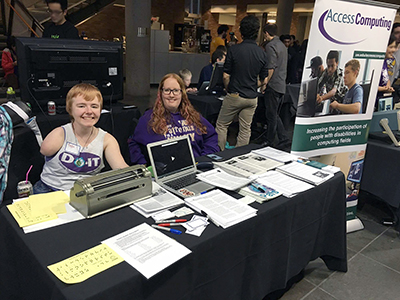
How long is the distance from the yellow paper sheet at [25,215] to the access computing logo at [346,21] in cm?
189

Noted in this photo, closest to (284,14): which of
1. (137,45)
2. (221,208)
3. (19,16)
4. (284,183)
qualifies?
(137,45)

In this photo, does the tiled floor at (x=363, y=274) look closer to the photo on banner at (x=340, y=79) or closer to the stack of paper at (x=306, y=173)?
the photo on banner at (x=340, y=79)

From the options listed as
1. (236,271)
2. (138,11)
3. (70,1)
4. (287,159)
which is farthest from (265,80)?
(70,1)

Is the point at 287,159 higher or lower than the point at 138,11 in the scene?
lower

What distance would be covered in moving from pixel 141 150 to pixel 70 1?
876cm

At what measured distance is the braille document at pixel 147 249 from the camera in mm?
997

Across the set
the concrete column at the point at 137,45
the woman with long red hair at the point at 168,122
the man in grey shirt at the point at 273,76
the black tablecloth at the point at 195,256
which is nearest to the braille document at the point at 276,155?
the black tablecloth at the point at 195,256

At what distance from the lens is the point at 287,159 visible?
2.00 m

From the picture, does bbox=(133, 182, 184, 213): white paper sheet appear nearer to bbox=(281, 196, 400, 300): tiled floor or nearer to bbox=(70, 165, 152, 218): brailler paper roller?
bbox=(70, 165, 152, 218): brailler paper roller

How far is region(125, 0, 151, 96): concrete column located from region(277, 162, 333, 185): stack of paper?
583 centimetres

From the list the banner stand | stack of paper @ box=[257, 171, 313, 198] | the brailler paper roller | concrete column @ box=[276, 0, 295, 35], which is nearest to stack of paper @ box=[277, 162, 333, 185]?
stack of paper @ box=[257, 171, 313, 198]

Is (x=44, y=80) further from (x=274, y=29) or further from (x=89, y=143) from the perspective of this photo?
→ (x=274, y=29)

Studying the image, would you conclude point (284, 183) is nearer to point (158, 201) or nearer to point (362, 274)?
point (158, 201)

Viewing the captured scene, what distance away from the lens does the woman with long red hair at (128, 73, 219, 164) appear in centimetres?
206
